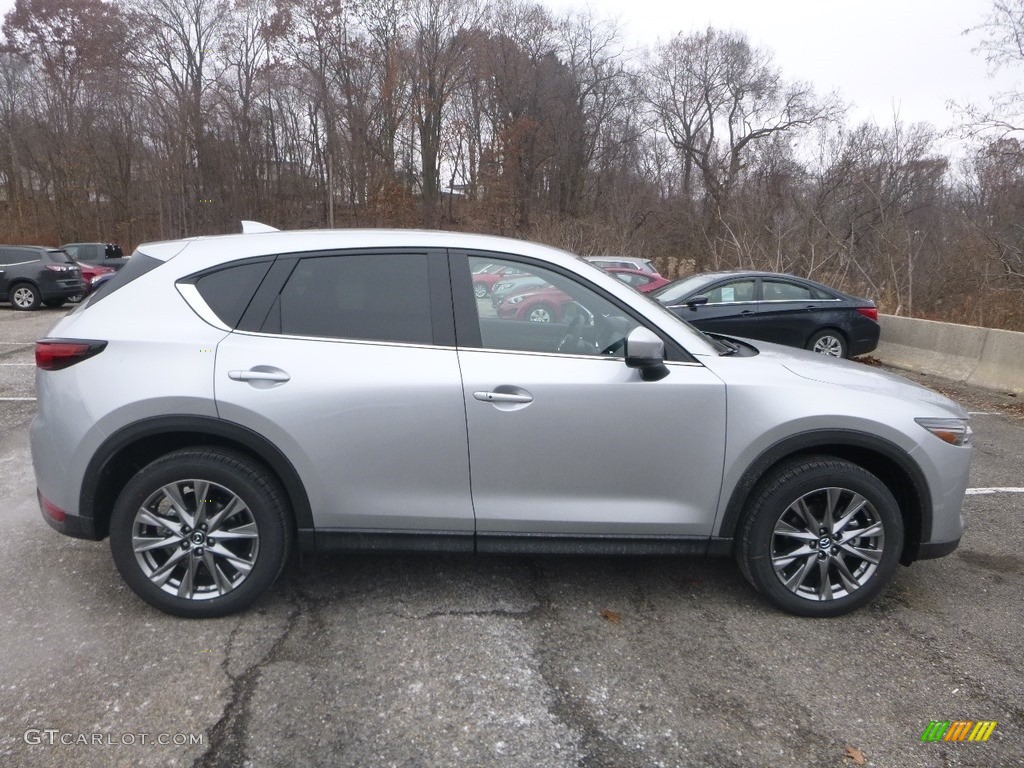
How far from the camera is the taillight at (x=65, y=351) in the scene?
3561 millimetres

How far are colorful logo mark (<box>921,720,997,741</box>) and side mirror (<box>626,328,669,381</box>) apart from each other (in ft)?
5.55

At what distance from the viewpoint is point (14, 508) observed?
5117mm

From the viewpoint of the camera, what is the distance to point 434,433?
352 cm

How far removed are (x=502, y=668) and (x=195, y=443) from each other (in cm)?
168

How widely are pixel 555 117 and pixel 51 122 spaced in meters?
28.2

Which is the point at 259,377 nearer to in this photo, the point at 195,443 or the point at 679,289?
the point at 195,443

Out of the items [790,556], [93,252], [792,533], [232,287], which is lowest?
[790,556]

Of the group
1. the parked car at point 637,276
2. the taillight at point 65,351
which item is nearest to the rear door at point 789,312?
the parked car at point 637,276

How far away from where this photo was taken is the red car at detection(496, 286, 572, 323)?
150 inches

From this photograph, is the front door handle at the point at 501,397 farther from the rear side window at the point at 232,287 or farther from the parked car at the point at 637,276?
the parked car at the point at 637,276

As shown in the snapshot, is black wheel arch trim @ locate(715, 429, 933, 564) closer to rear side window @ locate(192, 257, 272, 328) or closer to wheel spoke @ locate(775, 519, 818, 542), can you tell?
wheel spoke @ locate(775, 519, 818, 542)

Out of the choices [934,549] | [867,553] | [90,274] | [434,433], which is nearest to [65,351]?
[434,433]

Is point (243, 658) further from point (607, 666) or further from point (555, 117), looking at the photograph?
point (555, 117)

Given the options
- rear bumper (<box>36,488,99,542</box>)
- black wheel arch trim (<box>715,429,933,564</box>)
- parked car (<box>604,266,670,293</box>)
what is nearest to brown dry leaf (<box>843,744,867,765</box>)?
black wheel arch trim (<box>715,429,933,564</box>)
